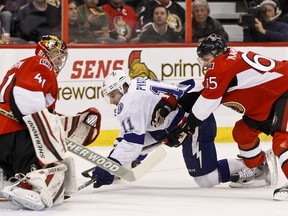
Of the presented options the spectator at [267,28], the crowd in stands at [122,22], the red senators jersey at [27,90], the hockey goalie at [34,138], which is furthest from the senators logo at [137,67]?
the red senators jersey at [27,90]

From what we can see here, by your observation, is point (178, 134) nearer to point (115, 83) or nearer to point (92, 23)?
point (115, 83)

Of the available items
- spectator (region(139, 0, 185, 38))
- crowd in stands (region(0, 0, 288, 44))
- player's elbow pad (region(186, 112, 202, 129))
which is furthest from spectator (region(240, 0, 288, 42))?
player's elbow pad (region(186, 112, 202, 129))

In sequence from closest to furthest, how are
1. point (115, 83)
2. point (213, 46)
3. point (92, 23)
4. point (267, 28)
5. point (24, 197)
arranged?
point (24, 197) < point (213, 46) < point (115, 83) < point (92, 23) < point (267, 28)

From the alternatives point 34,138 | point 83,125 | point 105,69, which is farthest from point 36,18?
point 34,138

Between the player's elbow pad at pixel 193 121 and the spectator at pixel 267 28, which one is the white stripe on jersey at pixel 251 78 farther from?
the spectator at pixel 267 28

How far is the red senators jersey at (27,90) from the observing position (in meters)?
4.15

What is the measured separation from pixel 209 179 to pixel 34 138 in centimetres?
111

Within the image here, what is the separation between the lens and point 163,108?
4.57 metres

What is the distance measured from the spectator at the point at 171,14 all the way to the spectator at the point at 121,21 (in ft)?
Answer: 0.23

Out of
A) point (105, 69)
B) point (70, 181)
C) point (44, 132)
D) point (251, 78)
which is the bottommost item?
point (70, 181)

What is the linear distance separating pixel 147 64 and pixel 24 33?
3.14ft

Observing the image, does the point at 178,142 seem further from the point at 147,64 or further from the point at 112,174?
the point at 147,64

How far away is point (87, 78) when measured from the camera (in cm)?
659

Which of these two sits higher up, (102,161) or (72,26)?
(72,26)
